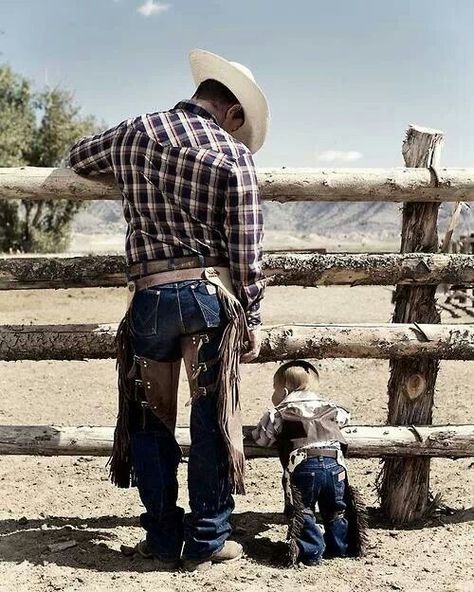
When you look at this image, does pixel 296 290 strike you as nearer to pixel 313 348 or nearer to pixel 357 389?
pixel 357 389

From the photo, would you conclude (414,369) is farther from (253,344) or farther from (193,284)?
(193,284)

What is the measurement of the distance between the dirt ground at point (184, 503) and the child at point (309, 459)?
12 cm

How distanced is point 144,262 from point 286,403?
0.93 meters

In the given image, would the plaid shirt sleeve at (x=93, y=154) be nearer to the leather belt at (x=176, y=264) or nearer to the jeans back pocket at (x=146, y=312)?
the leather belt at (x=176, y=264)

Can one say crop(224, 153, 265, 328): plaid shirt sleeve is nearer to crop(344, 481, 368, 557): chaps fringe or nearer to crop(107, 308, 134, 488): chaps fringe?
crop(107, 308, 134, 488): chaps fringe

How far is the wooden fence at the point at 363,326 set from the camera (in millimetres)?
3834

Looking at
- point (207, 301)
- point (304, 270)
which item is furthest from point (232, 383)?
point (304, 270)

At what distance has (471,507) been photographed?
14.5 feet

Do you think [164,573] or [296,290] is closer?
[164,573]

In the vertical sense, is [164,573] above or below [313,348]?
below

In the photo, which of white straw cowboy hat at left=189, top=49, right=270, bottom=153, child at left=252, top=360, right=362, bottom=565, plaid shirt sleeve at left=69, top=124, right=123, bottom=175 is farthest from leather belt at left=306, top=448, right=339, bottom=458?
plaid shirt sleeve at left=69, top=124, right=123, bottom=175

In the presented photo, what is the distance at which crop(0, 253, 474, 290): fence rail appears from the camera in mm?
3836

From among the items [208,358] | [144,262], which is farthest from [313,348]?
[144,262]

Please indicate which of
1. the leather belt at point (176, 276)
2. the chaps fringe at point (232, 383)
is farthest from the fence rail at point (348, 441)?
the leather belt at point (176, 276)
